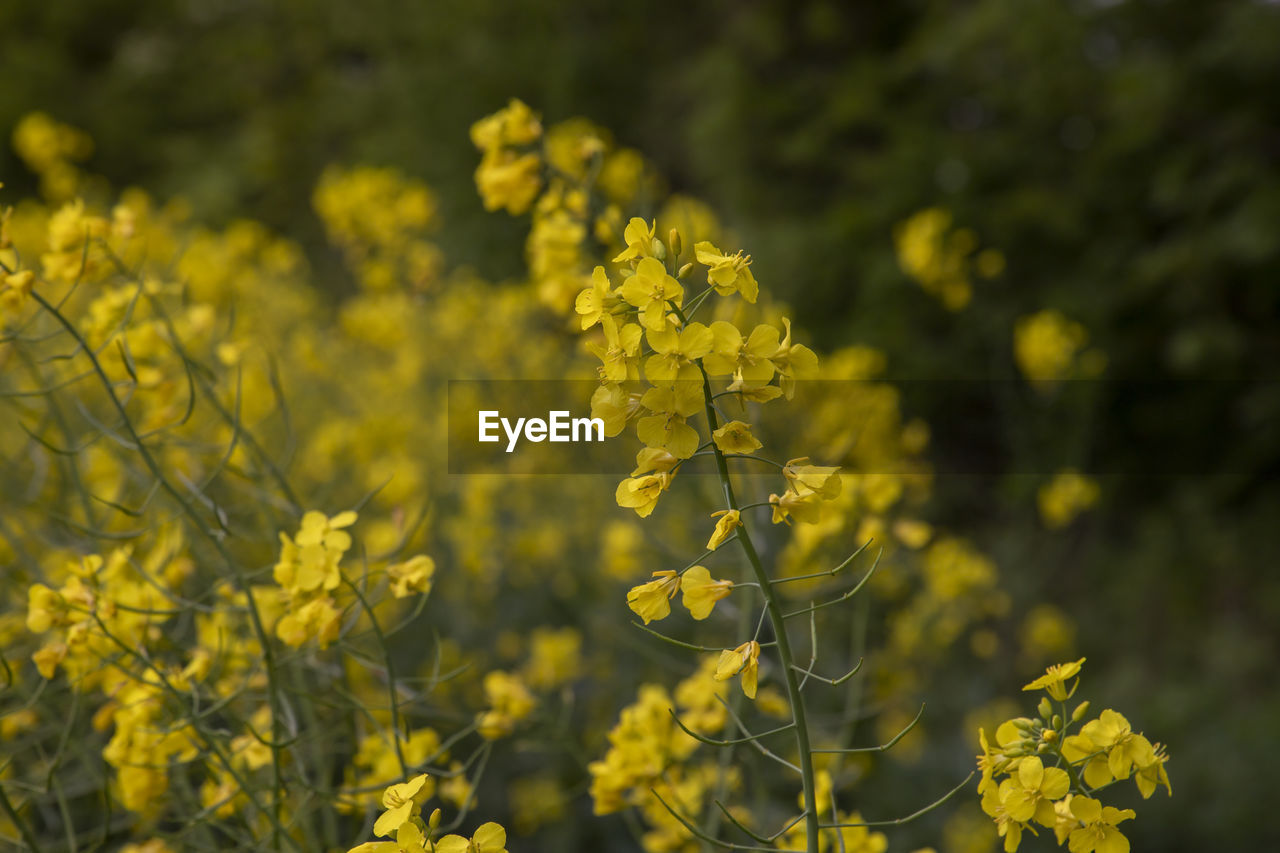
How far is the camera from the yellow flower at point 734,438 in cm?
88

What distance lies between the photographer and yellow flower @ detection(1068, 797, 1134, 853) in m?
0.91

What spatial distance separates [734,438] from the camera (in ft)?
2.89

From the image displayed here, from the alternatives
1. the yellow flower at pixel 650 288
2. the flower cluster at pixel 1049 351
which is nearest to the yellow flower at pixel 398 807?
the yellow flower at pixel 650 288

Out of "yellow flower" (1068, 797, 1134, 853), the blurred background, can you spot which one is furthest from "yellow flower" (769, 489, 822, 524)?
the blurred background

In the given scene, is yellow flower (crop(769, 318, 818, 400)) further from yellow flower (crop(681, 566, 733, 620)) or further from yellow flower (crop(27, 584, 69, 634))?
yellow flower (crop(27, 584, 69, 634))

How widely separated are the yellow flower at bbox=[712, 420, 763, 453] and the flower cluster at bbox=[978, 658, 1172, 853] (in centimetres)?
33

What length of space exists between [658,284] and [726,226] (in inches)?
217

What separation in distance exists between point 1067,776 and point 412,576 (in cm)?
77

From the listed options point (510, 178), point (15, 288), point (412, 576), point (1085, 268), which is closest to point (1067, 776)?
point (412, 576)

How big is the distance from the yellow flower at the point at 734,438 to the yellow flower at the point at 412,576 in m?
0.52

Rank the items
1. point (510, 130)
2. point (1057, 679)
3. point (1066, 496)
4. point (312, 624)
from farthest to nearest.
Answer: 1. point (1066, 496)
2. point (510, 130)
3. point (312, 624)
4. point (1057, 679)

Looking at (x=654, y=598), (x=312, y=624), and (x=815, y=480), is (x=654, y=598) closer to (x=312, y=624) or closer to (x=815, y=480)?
(x=815, y=480)

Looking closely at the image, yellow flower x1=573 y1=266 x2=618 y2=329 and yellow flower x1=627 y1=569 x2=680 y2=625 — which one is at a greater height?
yellow flower x1=573 y1=266 x2=618 y2=329

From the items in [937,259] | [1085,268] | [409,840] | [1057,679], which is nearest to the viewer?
[409,840]
